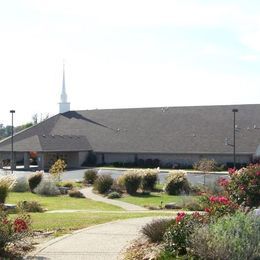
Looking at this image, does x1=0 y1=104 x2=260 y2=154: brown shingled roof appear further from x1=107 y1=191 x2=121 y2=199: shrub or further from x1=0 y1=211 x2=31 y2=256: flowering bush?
x1=0 y1=211 x2=31 y2=256: flowering bush

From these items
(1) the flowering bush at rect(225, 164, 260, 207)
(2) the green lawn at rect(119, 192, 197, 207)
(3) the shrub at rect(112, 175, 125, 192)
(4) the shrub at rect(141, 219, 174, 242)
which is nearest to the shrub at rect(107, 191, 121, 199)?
(2) the green lawn at rect(119, 192, 197, 207)

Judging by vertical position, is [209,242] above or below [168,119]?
below

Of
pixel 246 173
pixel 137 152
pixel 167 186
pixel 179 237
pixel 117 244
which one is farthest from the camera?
pixel 137 152

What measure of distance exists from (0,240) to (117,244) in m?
2.48

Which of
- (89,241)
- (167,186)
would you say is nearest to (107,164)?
(167,186)

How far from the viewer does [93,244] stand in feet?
35.8

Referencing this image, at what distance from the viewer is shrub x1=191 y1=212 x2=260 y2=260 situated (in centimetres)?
755

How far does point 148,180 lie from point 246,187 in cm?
1885

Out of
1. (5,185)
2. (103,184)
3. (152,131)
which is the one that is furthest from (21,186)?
(152,131)

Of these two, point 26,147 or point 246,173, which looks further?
point 26,147

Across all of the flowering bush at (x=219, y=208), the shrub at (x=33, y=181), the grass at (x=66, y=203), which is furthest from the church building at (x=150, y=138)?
the flowering bush at (x=219, y=208)

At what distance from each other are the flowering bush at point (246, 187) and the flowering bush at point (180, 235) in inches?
258

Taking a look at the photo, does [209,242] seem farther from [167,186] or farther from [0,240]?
[167,186]

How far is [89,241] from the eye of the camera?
11258 mm
